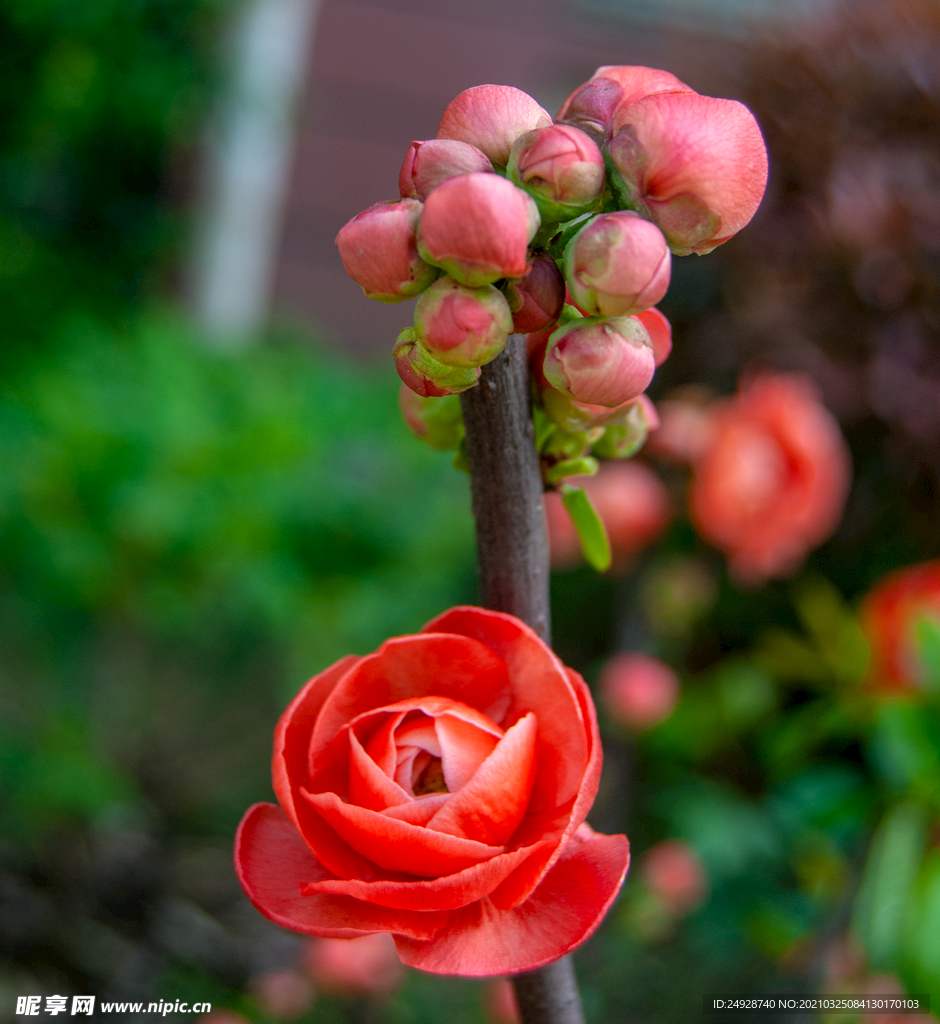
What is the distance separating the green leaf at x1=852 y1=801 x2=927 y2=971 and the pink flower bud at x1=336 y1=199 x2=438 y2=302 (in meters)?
0.63

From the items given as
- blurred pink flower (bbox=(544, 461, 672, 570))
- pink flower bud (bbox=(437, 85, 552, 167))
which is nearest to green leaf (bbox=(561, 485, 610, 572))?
pink flower bud (bbox=(437, 85, 552, 167))

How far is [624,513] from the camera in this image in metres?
0.77

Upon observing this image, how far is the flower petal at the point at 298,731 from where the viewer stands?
23 centimetres

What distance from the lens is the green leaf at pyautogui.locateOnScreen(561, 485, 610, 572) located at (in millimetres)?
274

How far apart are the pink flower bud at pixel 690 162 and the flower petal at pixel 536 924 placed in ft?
0.59

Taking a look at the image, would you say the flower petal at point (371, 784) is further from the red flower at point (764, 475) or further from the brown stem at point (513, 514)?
the red flower at point (764, 475)

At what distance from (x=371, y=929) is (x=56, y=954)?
82 centimetres

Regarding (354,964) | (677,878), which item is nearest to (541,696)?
(354,964)

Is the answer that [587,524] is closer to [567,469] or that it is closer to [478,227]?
[567,469]

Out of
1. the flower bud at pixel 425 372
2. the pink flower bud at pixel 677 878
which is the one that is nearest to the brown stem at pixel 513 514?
the flower bud at pixel 425 372

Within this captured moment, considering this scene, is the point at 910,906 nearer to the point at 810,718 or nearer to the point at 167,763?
the point at 810,718

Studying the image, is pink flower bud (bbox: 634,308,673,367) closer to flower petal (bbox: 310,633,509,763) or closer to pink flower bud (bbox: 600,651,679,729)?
flower petal (bbox: 310,633,509,763)

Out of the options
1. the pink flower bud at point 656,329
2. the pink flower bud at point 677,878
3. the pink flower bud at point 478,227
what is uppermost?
the pink flower bud at point 478,227

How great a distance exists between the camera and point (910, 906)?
0.61 metres
